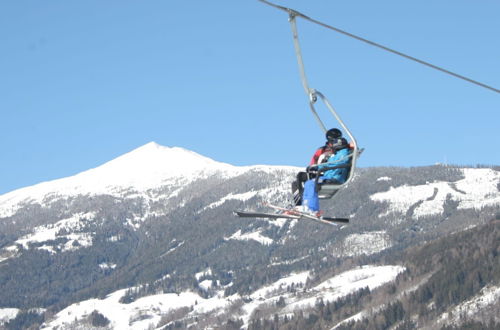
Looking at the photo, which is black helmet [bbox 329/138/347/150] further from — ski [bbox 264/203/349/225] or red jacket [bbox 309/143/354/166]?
ski [bbox 264/203/349/225]

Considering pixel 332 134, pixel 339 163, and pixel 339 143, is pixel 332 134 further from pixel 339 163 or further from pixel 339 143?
pixel 339 163

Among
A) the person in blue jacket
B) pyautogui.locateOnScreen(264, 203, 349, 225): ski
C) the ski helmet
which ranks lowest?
pyautogui.locateOnScreen(264, 203, 349, 225): ski

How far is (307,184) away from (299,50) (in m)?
5.03

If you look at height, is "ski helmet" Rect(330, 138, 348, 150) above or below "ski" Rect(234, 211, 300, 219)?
above

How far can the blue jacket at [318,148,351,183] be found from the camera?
2675 centimetres

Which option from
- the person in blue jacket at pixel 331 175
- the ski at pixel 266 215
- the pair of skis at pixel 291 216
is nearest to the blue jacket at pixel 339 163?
the person in blue jacket at pixel 331 175

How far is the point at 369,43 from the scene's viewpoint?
765 inches

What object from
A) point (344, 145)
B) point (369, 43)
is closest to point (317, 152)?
point (344, 145)

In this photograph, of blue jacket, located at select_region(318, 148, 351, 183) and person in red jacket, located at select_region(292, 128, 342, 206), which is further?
person in red jacket, located at select_region(292, 128, 342, 206)

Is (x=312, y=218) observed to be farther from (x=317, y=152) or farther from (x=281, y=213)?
(x=317, y=152)

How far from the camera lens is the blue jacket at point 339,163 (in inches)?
1053

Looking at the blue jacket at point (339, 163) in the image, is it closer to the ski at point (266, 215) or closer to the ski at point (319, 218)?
the ski at point (319, 218)

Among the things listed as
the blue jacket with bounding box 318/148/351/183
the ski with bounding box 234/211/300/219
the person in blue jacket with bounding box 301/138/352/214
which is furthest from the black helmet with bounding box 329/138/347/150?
the ski with bounding box 234/211/300/219

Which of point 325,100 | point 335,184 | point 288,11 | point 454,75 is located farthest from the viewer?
point 335,184
